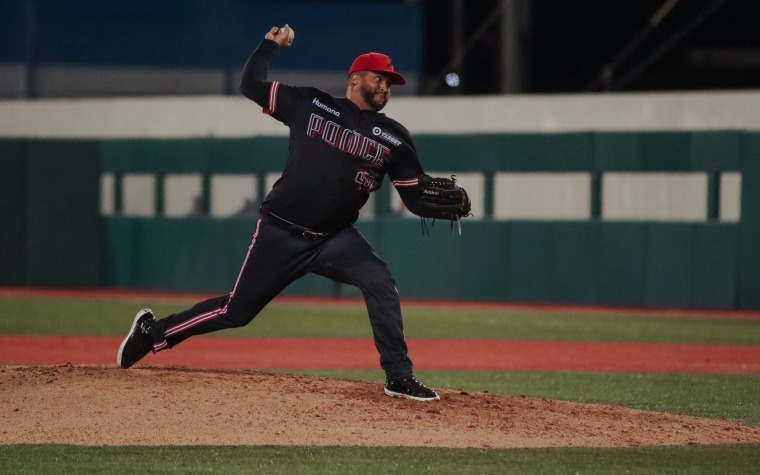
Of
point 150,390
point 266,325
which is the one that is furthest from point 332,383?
point 266,325

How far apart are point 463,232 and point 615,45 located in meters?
9.93

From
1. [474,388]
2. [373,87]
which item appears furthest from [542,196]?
[373,87]

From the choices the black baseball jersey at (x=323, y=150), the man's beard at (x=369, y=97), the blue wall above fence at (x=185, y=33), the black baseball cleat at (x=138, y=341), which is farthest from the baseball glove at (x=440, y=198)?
the blue wall above fence at (x=185, y=33)

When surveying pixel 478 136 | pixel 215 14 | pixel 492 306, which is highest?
pixel 215 14

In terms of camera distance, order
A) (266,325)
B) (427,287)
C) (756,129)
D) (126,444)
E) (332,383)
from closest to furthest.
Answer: (126,444), (332,383), (266,325), (756,129), (427,287)

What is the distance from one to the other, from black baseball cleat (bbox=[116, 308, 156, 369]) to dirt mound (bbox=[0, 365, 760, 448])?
93 millimetres

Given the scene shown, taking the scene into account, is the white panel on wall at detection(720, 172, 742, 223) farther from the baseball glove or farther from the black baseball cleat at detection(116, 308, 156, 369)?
the black baseball cleat at detection(116, 308, 156, 369)

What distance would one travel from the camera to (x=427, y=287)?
18.5m

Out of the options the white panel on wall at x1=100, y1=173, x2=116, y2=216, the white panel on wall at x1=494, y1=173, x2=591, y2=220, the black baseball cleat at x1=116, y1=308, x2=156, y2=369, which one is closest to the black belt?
the black baseball cleat at x1=116, y1=308, x2=156, y2=369

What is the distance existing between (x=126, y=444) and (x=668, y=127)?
534 inches

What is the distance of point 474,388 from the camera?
8.48m

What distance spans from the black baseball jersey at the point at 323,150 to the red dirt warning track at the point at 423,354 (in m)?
3.42

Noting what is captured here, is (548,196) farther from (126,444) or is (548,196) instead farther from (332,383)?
(126,444)

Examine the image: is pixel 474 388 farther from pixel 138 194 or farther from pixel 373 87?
pixel 138 194
